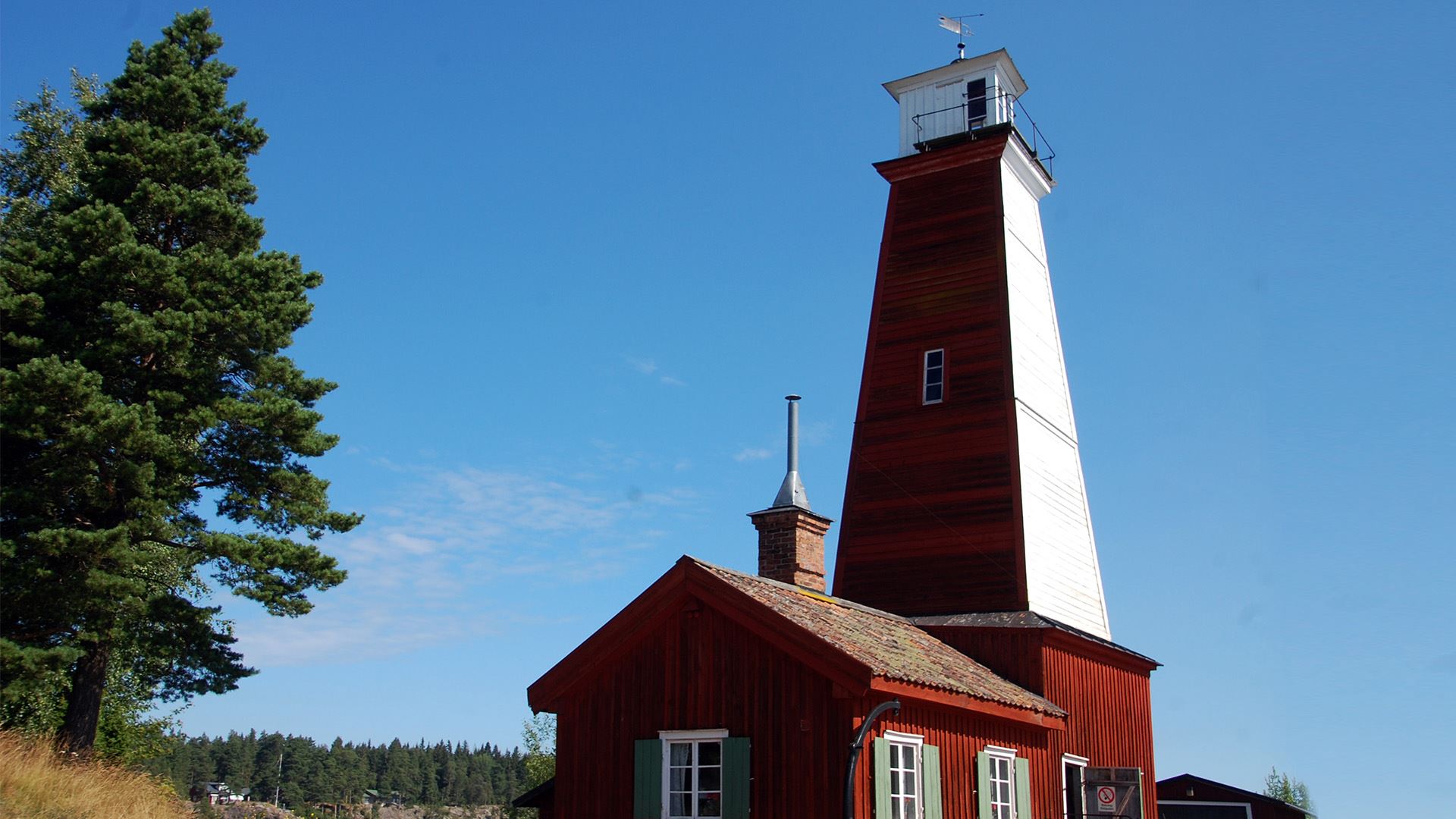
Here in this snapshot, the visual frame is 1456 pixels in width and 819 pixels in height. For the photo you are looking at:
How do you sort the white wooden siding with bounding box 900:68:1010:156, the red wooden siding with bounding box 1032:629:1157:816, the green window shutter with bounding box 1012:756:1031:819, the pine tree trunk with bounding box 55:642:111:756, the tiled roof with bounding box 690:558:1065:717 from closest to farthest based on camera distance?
the tiled roof with bounding box 690:558:1065:717, the green window shutter with bounding box 1012:756:1031:819, the pine tree trunk with bounding box 55:642:111:756, the red wooden siding with bounding box 1032:629:1157:816, the white wooden siding with bounding box 900:68:1010:156

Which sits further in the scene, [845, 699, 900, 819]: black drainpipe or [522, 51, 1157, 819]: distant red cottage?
[522, 51, 1157, 819]: distant red cottage

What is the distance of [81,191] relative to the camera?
23.4 m

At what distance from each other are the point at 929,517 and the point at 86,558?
44.5 ft

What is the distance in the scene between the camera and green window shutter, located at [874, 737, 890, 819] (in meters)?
13.3

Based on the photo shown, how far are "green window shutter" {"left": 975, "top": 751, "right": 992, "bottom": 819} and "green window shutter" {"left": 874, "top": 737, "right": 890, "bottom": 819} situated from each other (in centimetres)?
267

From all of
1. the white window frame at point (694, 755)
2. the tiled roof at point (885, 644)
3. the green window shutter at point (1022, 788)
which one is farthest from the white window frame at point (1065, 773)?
the white window frame at point (694, 755)

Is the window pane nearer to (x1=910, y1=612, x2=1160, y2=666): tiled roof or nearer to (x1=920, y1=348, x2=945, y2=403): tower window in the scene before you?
(x1=910, y1=612, x2=1160, y2=666): tiled roof

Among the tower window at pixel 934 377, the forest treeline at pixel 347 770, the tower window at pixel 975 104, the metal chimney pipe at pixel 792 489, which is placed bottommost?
the forest treeline at pixel 347 770

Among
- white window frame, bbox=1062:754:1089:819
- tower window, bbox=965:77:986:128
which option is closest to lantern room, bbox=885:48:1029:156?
tower window, bbox=965:77:986:128

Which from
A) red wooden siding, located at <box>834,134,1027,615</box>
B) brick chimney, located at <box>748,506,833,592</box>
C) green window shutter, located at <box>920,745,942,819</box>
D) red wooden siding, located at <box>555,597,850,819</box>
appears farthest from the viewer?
red wooden siding, located at <box>834,134,1027,615</box>

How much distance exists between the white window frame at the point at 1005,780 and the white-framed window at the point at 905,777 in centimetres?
213

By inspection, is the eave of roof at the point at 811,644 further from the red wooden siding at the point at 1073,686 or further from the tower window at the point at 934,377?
the tower window at the point at 934,377


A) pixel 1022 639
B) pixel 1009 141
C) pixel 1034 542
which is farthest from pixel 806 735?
pixel 1009 141

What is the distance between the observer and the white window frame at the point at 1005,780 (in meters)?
16.1
